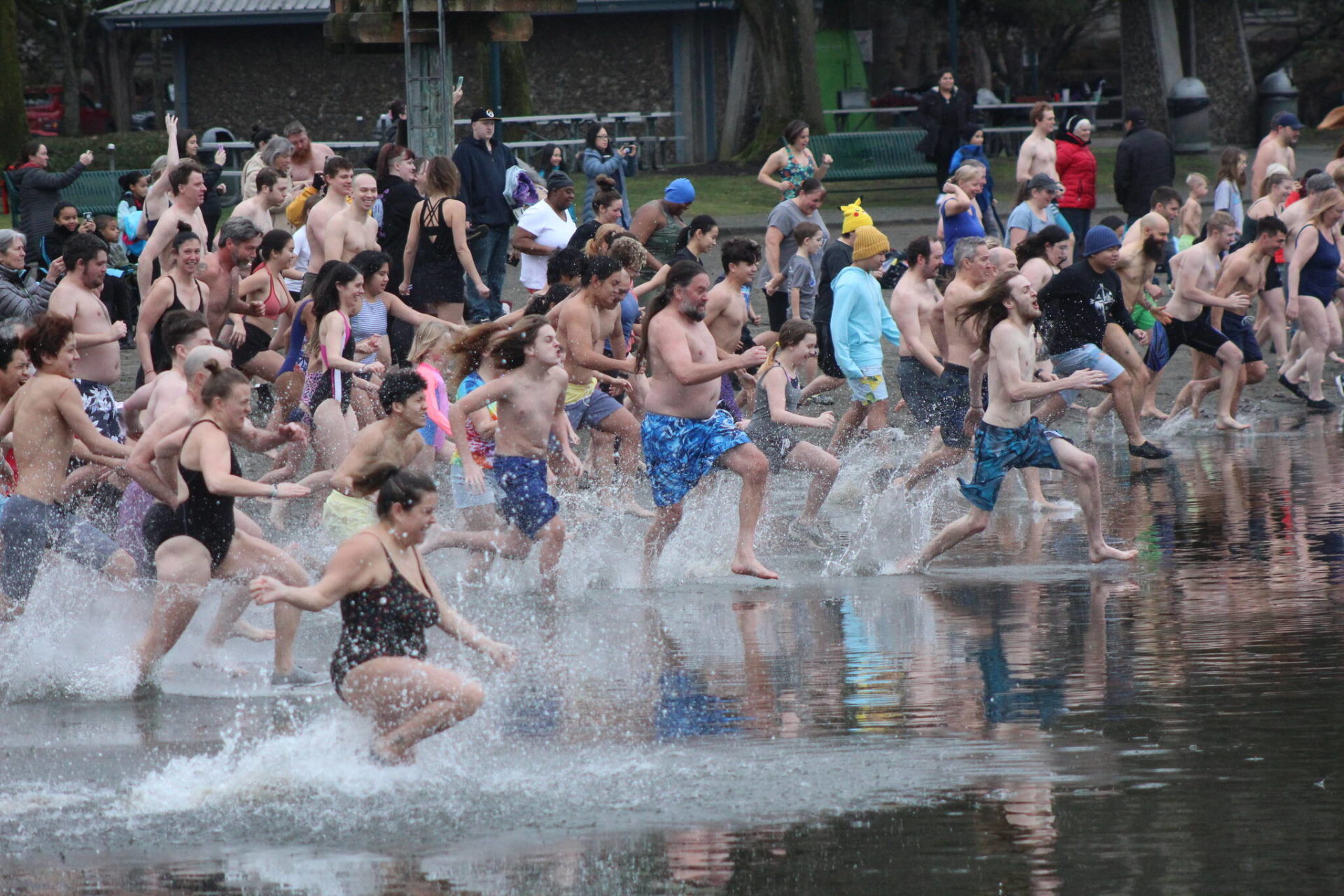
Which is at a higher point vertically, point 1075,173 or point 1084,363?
point 1075,173

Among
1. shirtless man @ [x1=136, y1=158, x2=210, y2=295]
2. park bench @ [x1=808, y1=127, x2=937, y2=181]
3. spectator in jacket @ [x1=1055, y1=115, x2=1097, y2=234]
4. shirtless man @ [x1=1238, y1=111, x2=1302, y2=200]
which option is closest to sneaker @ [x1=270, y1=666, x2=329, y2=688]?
shirtless man @ [x1=136, y1=158, x2=210, y2=295]

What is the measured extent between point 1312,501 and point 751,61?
24.2 meters

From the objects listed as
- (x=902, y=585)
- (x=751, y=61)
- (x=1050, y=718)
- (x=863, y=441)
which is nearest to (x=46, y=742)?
(x=1050, y=718)

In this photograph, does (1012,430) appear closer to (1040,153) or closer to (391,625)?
(391,625)

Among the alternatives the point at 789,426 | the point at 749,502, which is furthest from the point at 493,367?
the point at 789,426

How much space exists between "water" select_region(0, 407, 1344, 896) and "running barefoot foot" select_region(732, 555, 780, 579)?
14cm

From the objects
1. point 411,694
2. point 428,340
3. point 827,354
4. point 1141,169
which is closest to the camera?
point 411,694

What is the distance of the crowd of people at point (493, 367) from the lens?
729 centimetres

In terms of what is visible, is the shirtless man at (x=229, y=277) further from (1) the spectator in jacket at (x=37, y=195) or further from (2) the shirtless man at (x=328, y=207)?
(1) the spectator in jacket at (x=37, y=195)

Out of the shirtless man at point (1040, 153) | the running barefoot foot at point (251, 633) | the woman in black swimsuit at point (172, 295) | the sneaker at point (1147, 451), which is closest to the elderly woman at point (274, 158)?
the woman in black swimsuit at point (172, 295)

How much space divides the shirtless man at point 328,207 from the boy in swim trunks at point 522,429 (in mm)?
4009

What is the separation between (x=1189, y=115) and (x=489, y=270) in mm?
18337

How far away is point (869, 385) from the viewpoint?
11.8 metres

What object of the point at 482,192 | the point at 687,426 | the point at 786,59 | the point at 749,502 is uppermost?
the point at 786,59
